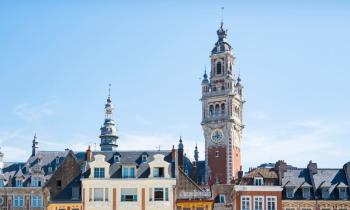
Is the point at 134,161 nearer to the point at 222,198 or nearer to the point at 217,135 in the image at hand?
the point at 222,198

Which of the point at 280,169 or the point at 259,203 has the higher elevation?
the point at 280,169

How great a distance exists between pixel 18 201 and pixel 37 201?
2.91m

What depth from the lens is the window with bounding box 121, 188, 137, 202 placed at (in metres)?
83.6

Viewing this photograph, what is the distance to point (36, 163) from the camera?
11200 centimetres

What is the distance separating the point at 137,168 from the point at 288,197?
767 inches

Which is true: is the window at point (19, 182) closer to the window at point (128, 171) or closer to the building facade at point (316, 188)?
the window at point (128, 171)

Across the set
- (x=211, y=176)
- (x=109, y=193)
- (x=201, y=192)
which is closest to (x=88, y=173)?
(x=109, y=193)

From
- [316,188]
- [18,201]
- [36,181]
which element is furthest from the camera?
[36,181]

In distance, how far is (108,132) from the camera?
147m

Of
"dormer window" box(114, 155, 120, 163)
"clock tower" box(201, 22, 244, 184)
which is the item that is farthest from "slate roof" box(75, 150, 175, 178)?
"clock tower" box(201, 22, 244, 184)

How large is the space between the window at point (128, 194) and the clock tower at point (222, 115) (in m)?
40.0

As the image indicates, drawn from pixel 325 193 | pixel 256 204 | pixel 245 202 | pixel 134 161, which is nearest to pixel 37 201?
pixel 134 161

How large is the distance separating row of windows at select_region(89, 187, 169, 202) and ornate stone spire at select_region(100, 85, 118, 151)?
61600mm

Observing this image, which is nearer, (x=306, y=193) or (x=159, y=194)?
(x=159, y=194)
